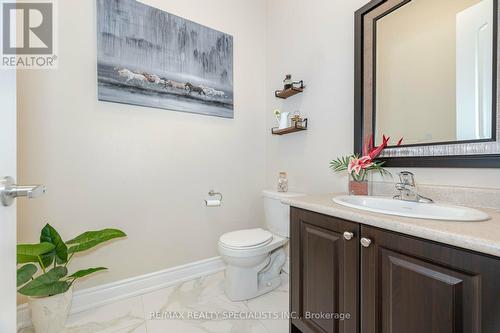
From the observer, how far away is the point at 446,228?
25.6 inches

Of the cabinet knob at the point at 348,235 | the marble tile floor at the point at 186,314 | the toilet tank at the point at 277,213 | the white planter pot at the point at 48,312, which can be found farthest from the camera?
the toilet tank at the point at 277,213

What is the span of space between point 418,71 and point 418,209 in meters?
0.74

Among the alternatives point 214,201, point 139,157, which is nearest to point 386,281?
point 214,201

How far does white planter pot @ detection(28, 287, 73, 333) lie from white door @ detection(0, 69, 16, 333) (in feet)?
2.95

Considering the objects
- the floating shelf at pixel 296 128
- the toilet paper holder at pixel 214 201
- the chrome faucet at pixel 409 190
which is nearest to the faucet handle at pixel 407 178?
the chrome faucet at pixel 409 190

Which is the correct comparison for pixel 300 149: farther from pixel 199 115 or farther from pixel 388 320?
pixel 388 320

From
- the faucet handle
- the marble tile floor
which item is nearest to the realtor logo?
the marble tile floor

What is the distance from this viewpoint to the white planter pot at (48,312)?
4.03ft

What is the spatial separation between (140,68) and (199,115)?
563mm

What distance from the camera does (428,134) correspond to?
1145mm

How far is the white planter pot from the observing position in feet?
4.03

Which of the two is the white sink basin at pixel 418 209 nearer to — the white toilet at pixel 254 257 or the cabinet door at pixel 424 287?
the cabinet door at pixel 424 287

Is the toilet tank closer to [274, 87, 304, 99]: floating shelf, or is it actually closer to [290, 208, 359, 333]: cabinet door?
[290, 208, 359, 333]: cabinet door

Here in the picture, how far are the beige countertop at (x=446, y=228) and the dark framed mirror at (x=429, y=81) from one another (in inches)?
13.6
